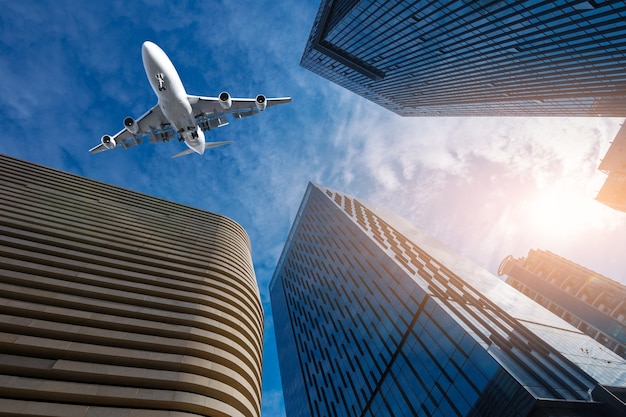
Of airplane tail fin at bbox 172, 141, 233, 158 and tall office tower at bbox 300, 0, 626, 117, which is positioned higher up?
tall office tower at bbox 300, 0, 626, 117

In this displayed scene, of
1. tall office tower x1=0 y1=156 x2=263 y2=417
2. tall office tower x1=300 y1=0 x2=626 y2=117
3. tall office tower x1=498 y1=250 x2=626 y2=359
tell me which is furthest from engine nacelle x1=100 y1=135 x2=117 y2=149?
tall office tower x1=498 y1=250 x2=626 y2=359

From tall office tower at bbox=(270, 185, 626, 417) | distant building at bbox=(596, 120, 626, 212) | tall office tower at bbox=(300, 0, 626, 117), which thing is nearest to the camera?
tall office tower at bbox=(270, 185, 626, 417)

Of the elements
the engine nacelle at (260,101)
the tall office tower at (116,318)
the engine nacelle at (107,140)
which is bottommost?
the tall office tower at (116,318)

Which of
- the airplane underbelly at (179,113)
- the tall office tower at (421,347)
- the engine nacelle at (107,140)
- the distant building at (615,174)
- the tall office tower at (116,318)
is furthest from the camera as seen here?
the distant building at (615,174)

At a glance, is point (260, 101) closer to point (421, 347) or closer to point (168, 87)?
point (168, 87)

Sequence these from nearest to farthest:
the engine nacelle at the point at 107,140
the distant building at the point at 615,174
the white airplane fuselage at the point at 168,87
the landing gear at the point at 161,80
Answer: the white airplane fuselage at the point at 168,87 < the landing gear at the point at 161,80 < the engine nacelle at the point at 107,140 < the distant building at the point at 615,174

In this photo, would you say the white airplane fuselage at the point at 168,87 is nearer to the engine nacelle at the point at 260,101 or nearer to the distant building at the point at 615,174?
the engine nacelle at the point at 260,101

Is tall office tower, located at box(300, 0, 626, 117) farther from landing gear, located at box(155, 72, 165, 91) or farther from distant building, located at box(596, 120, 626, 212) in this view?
landing gear, located at box(155, 72, 165, 91)

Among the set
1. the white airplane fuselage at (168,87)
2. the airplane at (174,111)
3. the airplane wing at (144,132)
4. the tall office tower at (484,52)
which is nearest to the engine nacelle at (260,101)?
the airplane at (174,111)
